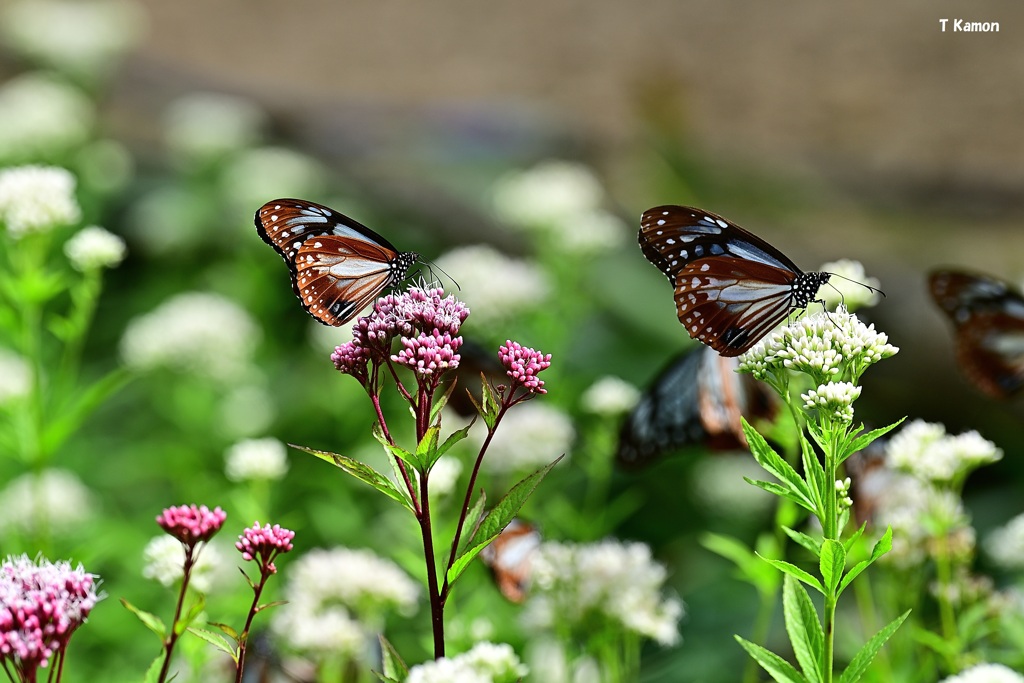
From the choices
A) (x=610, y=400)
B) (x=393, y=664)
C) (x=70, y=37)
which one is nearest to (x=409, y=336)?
(x=393, y=664)

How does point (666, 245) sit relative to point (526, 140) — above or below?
below

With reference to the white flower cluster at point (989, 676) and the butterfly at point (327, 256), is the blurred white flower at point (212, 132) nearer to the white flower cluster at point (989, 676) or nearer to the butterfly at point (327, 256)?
the butterfly at point (327, 256)

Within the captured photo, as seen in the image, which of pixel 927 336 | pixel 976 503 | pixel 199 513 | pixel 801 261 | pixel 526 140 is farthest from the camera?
Result: pixel 526 140

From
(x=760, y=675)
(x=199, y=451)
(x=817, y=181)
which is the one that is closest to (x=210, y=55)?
(x=817, y=181)

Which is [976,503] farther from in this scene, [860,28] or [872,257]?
[860,28]

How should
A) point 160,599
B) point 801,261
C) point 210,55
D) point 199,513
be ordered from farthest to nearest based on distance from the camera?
point 210,55, point 801,261, point 160,599, point 199,513

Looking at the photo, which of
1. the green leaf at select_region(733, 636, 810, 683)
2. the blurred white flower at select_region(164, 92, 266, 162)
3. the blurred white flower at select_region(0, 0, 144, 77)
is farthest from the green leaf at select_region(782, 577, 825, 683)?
the blurred white flower at select_region(0, 0, 144, 77)

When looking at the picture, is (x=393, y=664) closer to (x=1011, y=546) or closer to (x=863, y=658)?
(x=863, y=658)

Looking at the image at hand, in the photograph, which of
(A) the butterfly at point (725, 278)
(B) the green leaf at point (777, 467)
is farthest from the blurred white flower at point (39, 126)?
(B) the green leaf at point (777, 467)
